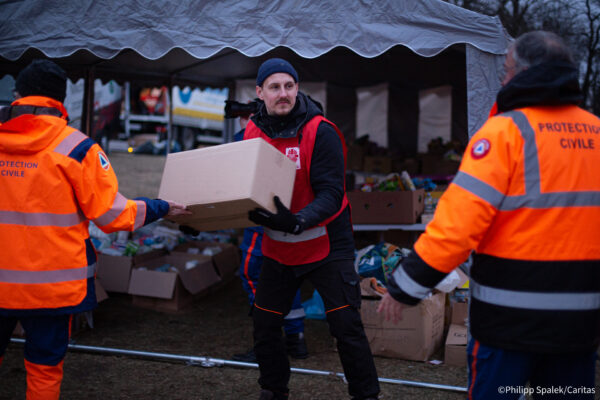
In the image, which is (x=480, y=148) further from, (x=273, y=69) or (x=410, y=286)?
(x=273, y=69)

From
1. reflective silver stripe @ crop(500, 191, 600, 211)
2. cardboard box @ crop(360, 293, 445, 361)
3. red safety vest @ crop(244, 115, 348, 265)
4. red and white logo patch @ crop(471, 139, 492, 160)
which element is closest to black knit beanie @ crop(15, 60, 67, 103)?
red safety vest @ crop(244, 115, 348, 265)

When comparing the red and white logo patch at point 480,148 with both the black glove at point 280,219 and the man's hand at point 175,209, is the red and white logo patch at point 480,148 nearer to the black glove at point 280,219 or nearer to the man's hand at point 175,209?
the black glove at point 280,219

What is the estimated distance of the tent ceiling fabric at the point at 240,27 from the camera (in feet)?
13.6

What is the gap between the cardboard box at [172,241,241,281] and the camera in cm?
620

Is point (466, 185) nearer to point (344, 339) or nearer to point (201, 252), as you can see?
point (344, 339)

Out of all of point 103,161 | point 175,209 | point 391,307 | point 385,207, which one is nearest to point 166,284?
point 385,207

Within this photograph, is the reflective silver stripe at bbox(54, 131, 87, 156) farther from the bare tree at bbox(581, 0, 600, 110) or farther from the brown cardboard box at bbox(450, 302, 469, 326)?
the bare tree at bbox(581, 0, 600, 110)

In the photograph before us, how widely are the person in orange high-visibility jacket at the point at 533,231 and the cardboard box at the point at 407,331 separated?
2296 millimetres

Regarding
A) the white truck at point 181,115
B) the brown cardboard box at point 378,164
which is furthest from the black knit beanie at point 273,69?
the white truck at point 181,115

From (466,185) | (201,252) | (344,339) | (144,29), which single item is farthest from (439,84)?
(466,185)

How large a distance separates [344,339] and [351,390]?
0.92ft

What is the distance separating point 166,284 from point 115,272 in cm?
61

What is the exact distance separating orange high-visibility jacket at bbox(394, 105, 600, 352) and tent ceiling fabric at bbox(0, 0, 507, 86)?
244cm

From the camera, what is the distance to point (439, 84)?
945cm
